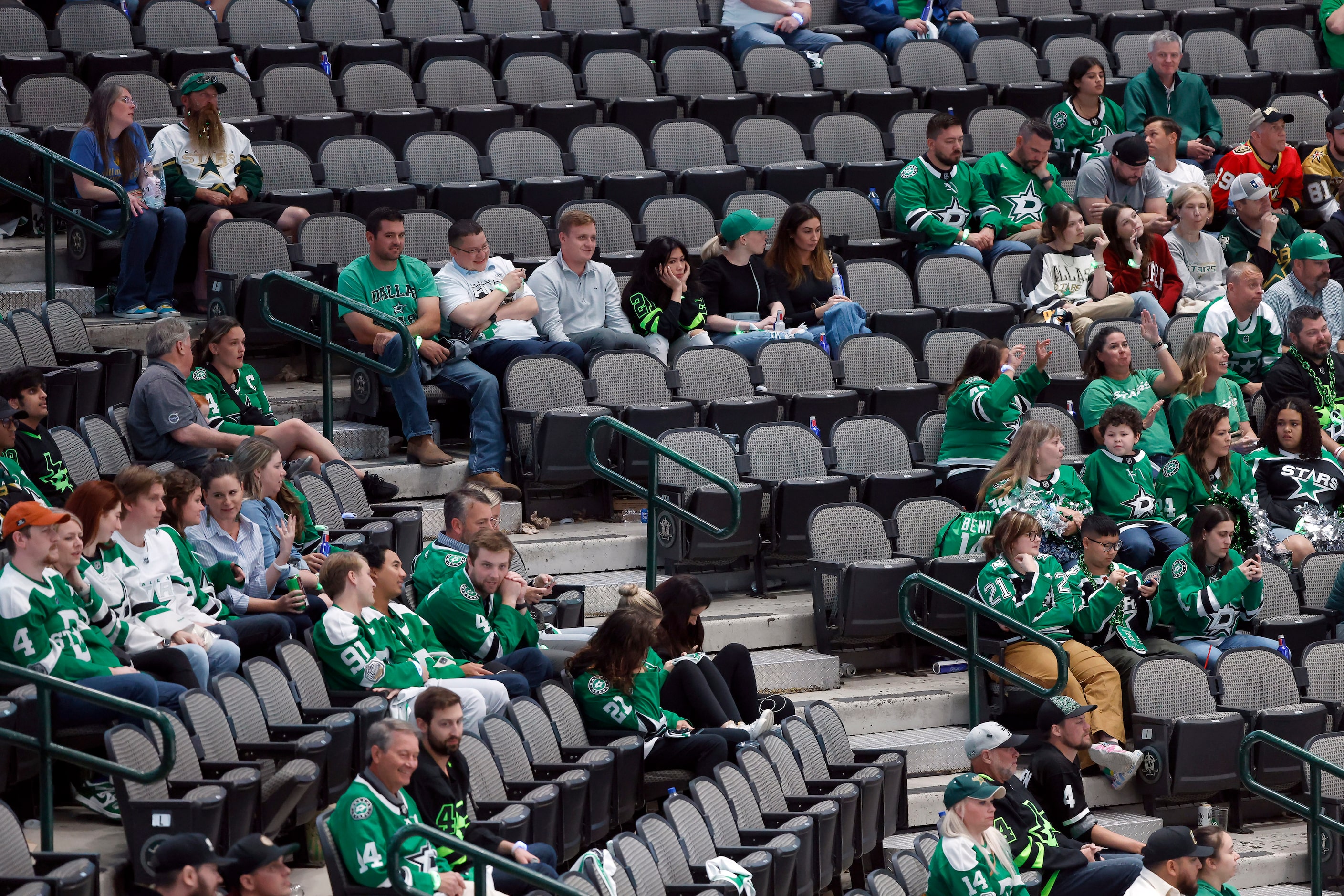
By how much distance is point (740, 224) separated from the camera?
9.75 meters

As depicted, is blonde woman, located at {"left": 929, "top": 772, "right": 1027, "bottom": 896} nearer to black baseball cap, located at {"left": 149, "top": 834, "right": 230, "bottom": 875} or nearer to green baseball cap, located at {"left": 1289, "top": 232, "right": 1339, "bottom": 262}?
black baseball cap, located at {"left": 149, "top": 834, "right": 230, "bottom": 875}

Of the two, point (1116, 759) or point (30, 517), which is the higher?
point (30, 517)

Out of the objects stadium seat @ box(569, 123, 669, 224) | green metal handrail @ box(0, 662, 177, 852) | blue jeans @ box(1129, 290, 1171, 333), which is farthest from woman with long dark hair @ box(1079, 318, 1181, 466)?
green metal handrail @ box(0, 662, 177, 852)

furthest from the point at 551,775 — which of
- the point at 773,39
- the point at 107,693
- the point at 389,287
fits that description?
the point at 773,39

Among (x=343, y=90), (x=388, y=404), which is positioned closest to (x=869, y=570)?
(x=388, y=404)

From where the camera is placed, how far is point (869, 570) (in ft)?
27.2

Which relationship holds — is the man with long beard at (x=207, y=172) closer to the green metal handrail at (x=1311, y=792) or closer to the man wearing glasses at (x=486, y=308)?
the man wearing glasses at (x=486, y=308)

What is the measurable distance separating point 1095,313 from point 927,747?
3.38 m

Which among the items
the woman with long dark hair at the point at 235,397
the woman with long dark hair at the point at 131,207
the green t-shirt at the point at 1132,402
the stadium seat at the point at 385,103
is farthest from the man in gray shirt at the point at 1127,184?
the woman with long dark hair at the point at 131,207

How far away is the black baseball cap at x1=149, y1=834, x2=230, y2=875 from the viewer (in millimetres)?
4965

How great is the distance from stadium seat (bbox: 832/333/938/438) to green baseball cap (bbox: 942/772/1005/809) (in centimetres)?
309

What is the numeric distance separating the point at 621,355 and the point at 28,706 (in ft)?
13.2

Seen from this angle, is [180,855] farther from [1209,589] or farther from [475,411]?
[1209,589]

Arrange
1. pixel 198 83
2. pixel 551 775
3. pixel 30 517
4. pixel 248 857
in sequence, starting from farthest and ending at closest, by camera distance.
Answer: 1. pixel 198 83
2. pixel 551 775
3. pixel 30 517
4. pixel 248 857
